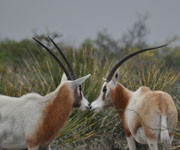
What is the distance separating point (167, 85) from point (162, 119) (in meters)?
3.23

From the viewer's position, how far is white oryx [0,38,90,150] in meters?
5.12

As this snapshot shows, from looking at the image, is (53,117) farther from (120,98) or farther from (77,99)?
(120,98)

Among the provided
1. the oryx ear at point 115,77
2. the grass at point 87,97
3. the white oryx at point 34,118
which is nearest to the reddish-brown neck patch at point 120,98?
the oryx ear at point 115,77

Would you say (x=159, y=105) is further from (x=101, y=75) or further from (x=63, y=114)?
(x=101, y=75)

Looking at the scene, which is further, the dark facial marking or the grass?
the grass

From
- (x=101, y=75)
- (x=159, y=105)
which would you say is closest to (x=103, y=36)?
(x=101, y=75)

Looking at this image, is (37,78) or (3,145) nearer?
(3,145)

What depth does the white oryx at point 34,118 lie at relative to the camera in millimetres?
5125

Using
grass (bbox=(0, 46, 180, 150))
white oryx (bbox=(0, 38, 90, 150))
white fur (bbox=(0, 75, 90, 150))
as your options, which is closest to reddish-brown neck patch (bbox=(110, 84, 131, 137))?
grass (bbox=(0, 46, 180, 150))

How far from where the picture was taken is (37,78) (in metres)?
8.30

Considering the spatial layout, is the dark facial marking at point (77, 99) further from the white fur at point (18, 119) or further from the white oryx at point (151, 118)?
the white oryx at point (151, 118)

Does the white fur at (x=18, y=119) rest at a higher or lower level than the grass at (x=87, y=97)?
higher

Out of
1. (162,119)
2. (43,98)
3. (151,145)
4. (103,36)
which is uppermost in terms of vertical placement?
(43,98)

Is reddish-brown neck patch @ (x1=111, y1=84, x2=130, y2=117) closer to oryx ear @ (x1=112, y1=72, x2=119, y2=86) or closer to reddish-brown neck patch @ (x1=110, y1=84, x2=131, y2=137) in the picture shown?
reddish-brown neck patch @ (x1=110, y1=84, x2=131, y2=137)
